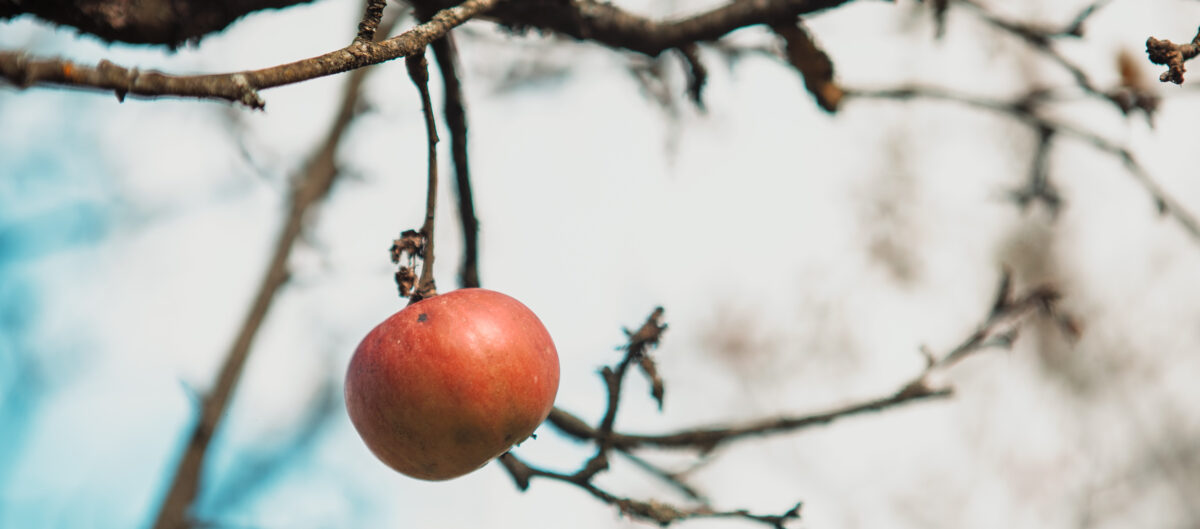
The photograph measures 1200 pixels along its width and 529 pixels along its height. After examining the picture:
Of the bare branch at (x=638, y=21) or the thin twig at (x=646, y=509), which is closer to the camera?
the thin twig at (x=646, y=509)

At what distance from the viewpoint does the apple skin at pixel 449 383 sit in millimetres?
1091

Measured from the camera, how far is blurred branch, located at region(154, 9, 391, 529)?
7.85 feet

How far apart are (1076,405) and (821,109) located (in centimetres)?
1124

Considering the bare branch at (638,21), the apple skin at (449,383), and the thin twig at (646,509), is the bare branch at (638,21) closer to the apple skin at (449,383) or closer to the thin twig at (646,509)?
the apple skin at (449,383)

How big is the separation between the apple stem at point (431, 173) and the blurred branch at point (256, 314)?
1545 mm

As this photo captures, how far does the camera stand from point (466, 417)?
1093 mm

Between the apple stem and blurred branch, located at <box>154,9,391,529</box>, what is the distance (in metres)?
1.55

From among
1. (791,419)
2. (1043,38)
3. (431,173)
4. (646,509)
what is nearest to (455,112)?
(431,173)

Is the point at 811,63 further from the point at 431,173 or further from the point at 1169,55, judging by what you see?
the point at 431,173

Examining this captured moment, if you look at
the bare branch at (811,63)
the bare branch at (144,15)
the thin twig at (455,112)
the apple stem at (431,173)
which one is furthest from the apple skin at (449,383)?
the bare branch at (811,63)

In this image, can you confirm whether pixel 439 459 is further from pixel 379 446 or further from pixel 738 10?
pixel 738 10

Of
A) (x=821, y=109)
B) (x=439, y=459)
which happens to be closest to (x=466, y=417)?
(x=439, y=459)

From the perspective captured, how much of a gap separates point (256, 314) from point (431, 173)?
1.89 meters

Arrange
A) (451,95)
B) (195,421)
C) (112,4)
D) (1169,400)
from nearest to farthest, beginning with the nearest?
(112,4), (451,95), (195,421), (1169,400)
